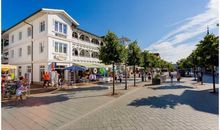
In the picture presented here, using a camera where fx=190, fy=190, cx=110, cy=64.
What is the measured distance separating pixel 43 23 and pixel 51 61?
489cm

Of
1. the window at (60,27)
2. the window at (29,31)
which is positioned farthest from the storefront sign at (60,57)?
the window at (29,31)

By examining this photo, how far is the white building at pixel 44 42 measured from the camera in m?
22.6

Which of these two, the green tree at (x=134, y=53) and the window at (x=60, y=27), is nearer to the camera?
the green tree at (x=134, y=53)

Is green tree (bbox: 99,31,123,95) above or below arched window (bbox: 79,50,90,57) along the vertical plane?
below

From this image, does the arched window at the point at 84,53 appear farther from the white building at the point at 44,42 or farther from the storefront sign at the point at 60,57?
the storefront sign at the point at 60,57

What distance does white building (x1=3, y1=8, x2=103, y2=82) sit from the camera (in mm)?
22578

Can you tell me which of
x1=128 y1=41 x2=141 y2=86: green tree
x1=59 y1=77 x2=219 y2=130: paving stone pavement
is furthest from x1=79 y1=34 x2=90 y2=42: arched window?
x1=59 y1=77 x2=219 y2=130: paving stone pavement

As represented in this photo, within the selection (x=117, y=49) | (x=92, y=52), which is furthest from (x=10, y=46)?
(x=117, y=49)

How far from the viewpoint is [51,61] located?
22344 mm

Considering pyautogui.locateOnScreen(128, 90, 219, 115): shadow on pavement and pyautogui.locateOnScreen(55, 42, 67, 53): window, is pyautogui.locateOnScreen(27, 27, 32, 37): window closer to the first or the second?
pyautogui.locateOnScreen(55, 42, 67, 53): window

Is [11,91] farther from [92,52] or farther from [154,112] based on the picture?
[92,52]

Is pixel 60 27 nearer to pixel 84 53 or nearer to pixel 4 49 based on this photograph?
pixel 84 53

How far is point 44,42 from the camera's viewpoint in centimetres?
2273

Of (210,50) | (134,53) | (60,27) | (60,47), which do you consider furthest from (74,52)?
(210,50)
